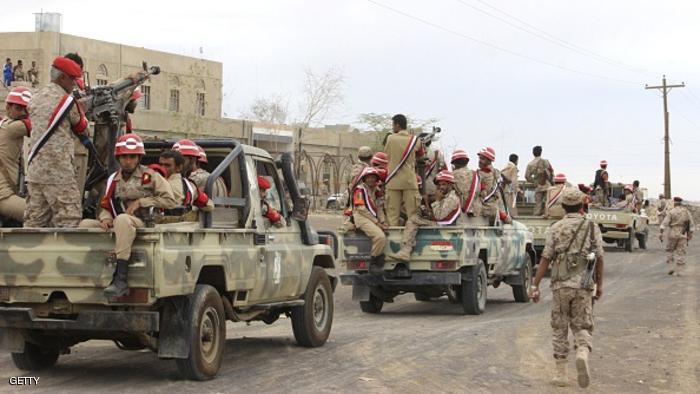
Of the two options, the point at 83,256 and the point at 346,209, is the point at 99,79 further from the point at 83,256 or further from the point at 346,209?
the point at 83,256

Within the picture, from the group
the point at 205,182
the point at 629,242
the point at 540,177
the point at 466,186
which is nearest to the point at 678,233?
the point at 540,177

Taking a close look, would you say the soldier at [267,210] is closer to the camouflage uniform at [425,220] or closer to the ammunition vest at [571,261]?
the ammunition vest at [571,261]

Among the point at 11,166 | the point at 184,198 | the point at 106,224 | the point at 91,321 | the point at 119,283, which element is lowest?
the point at 91,321

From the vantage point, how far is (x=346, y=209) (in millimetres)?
16641

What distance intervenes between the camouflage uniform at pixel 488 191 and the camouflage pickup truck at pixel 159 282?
6549mm

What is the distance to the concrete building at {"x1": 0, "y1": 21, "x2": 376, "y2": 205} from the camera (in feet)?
148

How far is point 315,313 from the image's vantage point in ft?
41.5

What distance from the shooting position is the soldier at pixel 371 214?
1611 centimetres

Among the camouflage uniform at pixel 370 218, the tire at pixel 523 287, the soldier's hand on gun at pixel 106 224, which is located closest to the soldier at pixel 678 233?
the tire at pixel 523 287

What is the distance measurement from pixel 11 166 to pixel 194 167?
1671 mm

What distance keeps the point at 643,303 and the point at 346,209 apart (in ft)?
18.2

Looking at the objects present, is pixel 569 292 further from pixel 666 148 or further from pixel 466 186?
pixel 666 148

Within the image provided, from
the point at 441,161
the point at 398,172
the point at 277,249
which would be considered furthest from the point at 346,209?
the point at 277,249

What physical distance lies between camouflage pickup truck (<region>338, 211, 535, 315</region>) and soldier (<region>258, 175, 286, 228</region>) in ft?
15.1
